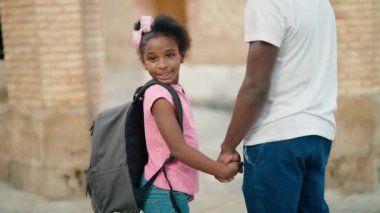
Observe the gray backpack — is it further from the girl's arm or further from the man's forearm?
the man's forearm

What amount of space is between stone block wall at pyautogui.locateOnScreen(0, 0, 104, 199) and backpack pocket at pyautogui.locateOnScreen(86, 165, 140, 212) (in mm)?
2740

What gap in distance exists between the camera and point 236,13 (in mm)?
10906

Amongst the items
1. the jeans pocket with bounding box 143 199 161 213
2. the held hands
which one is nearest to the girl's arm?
the held hands

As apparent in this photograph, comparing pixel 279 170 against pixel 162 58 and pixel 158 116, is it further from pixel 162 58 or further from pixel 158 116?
pixel 162 58

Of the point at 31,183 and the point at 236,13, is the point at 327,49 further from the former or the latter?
the point at 236,13

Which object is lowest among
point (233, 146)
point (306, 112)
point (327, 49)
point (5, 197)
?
point (5, 197)

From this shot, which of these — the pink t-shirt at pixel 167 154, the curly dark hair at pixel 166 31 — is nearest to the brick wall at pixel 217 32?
the curly dark hair at pixel 166 31

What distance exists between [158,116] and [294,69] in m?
0.60

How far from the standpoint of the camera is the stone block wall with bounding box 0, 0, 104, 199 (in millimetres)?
5375

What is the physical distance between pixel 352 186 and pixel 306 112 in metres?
3.33

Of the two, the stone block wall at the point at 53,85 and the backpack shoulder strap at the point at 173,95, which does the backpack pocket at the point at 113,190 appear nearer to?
the backpack shoulder strap at the point at 173,95

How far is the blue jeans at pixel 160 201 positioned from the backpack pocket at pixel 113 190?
6cm

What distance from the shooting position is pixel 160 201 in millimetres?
2707

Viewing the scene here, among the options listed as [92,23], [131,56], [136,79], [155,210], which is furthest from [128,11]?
[155,210]
